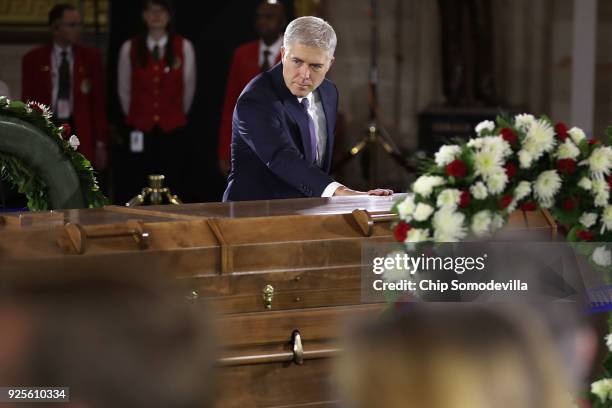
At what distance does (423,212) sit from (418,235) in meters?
0.05

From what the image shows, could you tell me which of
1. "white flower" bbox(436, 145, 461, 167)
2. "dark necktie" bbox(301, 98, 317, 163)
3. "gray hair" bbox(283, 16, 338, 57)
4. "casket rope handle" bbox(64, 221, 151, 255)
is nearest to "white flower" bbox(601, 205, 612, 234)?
"white flower" bbox(436, 145, 461, 167)

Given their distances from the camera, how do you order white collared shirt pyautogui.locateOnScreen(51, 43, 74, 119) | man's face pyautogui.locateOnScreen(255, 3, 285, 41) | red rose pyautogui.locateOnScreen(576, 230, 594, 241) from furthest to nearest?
1. man's face pyautogui.locateOnScreen(255, 3, 285, 41)
2. white collared shirt pyautogui.locateOnScreen(51, 43, 74, 119)
3. red rose pyautogui.locateOnScreen(576, 230, 594, 241)

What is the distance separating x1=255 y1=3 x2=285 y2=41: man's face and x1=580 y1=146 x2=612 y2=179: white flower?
19.1 ft

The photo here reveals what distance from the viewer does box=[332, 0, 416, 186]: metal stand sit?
29.8 feet

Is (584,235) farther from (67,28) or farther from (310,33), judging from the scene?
(67,28)

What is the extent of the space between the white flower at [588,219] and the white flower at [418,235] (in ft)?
1.22

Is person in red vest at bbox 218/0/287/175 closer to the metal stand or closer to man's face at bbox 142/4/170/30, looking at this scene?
man's face at bbox 142/4/170/30

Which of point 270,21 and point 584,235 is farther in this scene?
point 270,21

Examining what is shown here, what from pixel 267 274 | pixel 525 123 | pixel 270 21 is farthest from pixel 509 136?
pixel 270 21

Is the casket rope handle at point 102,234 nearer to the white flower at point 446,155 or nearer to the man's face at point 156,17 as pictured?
the white flower at point 446,155

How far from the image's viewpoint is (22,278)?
124 cm

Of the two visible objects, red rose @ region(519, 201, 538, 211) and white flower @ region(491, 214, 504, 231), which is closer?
white flower @ region(491, 214, 504, 231)

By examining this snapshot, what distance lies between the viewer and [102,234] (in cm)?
296

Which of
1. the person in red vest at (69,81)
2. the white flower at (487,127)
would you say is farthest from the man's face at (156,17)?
the white flower at (487,127)
